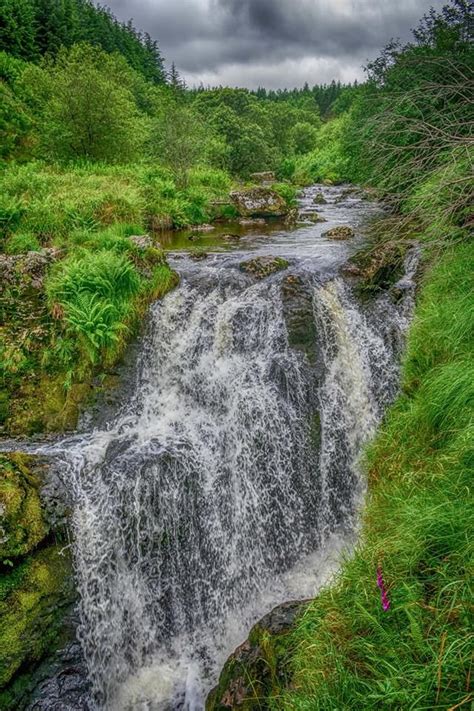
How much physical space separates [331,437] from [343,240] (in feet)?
24.1

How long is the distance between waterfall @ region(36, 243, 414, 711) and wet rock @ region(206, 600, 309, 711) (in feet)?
5.21

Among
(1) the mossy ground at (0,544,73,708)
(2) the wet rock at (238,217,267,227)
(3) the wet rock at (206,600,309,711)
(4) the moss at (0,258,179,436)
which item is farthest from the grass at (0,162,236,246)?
(3) the wet rock at (206,600,309,711)

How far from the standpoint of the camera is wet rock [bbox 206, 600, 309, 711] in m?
3.23

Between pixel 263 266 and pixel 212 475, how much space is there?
15.7 ft

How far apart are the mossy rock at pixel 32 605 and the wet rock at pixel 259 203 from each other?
14.7 meters

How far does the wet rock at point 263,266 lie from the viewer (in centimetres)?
894

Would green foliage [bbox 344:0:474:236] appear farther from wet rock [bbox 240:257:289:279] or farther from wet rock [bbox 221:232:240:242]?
wet rock [bbox 221:232:240:242]

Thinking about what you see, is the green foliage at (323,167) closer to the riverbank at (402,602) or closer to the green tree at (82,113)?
the green tree at (82,113)

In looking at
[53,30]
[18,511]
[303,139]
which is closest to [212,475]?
[18,511]

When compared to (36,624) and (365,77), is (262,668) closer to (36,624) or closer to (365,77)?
(36,624)

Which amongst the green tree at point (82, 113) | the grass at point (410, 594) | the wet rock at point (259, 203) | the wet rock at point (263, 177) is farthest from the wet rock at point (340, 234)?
the wet rock at point (263, 177)

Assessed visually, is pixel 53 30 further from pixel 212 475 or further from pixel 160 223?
pixel 212 475

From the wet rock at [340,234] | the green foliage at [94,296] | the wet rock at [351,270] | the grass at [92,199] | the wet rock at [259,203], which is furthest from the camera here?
the wet rock at [259,203]

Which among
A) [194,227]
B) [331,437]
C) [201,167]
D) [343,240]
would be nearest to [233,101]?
[201,167]
